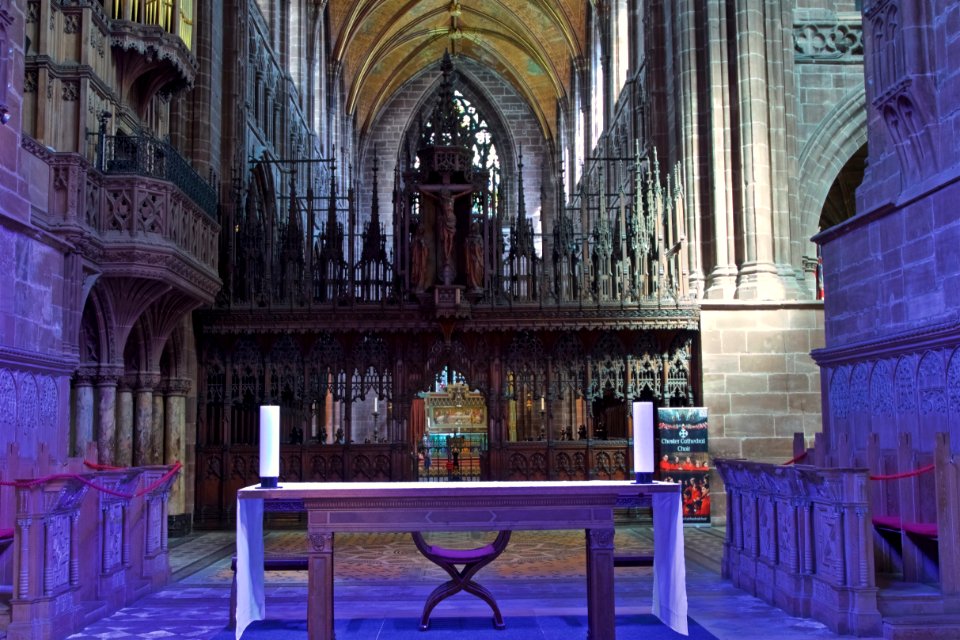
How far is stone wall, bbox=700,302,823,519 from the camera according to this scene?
625 inches

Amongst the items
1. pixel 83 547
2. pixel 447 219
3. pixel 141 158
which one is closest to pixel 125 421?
pixel 141 158

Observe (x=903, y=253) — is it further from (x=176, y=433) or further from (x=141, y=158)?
(x=176, y=433)

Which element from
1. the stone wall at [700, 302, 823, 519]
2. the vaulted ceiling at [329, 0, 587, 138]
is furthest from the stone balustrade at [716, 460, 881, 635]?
the vaulted ceiling at [329, 0, 587, 138]

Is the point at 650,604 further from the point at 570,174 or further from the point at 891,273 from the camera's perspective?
the point at 570,174

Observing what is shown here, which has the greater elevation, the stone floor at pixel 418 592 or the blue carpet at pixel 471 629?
the blue carpet at pixel 471 629

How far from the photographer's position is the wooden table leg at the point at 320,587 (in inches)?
241

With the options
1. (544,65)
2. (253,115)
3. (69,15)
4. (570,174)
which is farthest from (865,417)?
(544,65)

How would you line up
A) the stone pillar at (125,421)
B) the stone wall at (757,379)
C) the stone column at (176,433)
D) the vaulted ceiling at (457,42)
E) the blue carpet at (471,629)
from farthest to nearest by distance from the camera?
the vaulted ceiling at (457,42)
the stone wall at (757,379)
the stone column at (176,433)
the stone pillar at (125,421)
the blue carpet at (471,629)

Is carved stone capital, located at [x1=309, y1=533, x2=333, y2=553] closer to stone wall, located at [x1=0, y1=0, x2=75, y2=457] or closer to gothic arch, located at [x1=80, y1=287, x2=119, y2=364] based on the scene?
stone wall, located at [x1=0, y1=0, x2=75, y2=457]

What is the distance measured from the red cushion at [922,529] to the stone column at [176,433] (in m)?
10.3

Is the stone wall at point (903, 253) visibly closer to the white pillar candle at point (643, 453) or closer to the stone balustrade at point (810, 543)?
the stone balustrade at point (810, 543)

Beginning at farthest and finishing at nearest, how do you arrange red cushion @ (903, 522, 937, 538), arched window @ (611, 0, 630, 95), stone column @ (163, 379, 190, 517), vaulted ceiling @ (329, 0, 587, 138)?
1. vaulted ceiling @ (329, 0, 587, 138)
2. arched window @ (611, 0, 630, 95)
3. stone column @ (163, 379, 190, 517)
4. red cushion @ (903, 522, 937, 538)

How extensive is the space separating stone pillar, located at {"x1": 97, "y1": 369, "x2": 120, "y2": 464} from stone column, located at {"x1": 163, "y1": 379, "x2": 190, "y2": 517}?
1.95 meters

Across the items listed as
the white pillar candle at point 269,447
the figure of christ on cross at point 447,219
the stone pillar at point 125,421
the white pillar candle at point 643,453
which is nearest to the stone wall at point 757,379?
the figure of christ on cross at point 447,219
